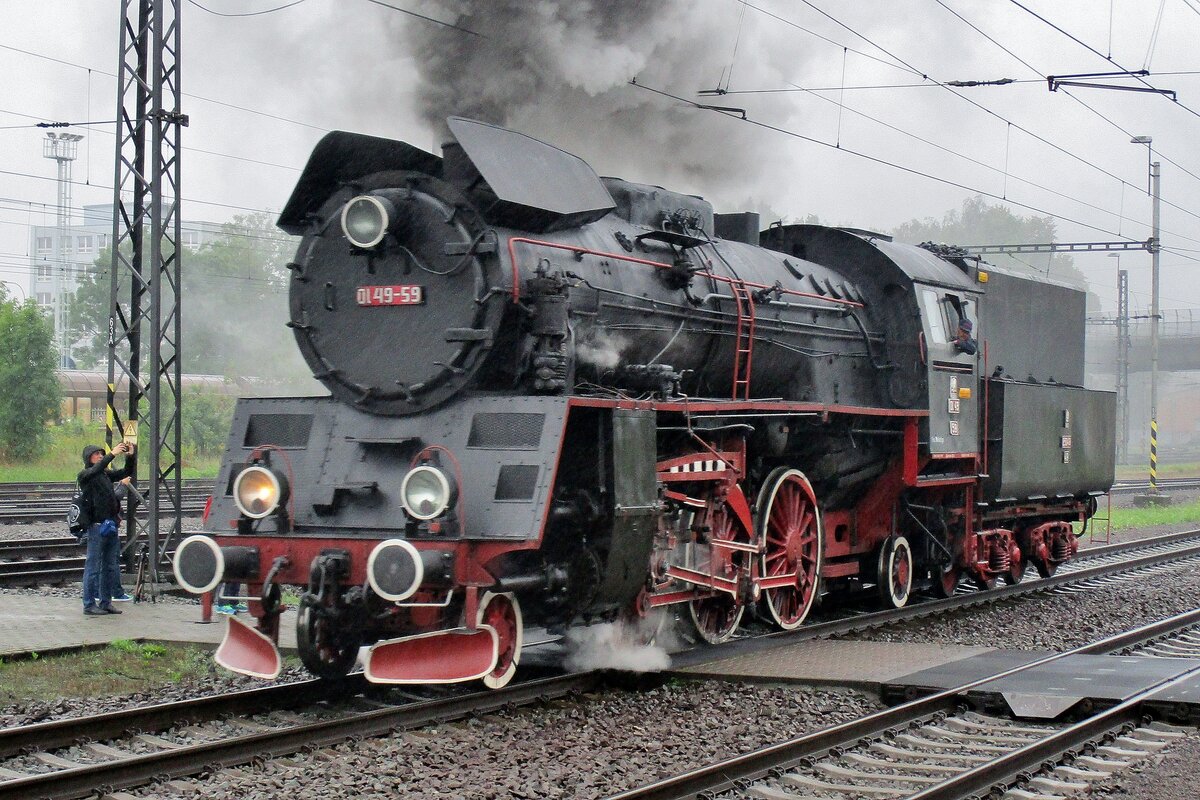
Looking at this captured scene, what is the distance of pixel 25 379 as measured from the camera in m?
29.4

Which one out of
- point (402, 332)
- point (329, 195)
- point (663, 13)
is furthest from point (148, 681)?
point (663, 13)

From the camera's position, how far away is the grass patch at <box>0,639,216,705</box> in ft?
24.2

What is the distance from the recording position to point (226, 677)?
782 cm

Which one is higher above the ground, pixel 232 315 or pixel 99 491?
pixel 232 315

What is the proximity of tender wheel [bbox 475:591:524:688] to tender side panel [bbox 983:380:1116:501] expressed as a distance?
6728 mm

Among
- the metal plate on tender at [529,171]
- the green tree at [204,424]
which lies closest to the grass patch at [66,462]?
the green tree at [204,424]

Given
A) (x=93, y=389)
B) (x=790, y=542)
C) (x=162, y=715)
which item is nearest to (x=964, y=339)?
(x=790, y=542)

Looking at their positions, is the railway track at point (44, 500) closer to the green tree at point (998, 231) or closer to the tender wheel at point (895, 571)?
the tender wheel at point (895, 571)

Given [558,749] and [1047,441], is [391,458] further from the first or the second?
[1047,441]

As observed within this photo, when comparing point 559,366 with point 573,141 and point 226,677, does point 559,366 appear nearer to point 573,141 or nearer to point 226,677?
point 226,677

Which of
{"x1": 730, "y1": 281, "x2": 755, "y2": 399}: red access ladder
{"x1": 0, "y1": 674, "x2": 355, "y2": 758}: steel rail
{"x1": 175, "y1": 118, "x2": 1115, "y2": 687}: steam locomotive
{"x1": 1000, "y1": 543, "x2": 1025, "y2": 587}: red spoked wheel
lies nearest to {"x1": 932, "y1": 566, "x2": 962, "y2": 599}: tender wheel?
{"x1": 1000, "y1": 543, "x2": 1025, "y2": 587}: red spoked wheel

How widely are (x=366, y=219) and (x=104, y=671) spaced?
3.35 m

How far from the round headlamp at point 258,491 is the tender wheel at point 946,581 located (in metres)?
7.13

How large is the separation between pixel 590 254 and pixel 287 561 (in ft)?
8.54
